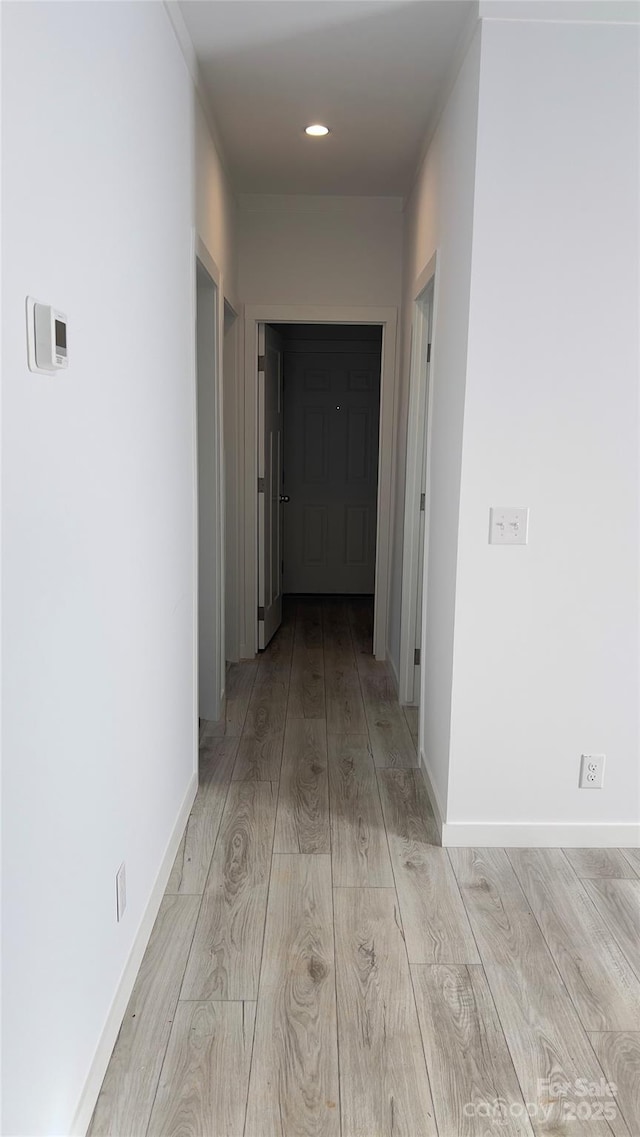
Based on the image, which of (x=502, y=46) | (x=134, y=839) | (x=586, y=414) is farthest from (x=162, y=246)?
(x=134, y=839)

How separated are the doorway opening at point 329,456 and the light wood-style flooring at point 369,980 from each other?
372 cm

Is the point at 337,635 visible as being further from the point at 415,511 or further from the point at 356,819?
the point at 356,819

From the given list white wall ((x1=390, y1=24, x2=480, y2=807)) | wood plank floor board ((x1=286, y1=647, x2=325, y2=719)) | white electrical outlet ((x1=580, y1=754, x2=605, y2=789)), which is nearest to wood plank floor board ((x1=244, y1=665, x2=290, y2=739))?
wood plank floor board ((x1=286, y1=647, x2=325, y2=719))

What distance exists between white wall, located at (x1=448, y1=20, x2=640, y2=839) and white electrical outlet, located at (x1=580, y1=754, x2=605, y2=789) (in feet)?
0.08

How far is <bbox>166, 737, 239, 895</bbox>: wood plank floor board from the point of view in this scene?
8.59 feet

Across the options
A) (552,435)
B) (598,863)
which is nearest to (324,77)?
(552,435)

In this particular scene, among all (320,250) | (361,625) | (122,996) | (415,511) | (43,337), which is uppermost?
(320,250)

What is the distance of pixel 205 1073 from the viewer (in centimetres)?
183

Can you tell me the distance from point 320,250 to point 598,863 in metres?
3.62

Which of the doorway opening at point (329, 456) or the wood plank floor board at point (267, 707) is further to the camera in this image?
the doorway opening at point (329, 456)

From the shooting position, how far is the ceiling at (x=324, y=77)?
103 inches

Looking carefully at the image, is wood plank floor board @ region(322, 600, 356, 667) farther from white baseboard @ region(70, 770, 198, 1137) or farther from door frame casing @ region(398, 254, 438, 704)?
white baseboard @ region(70, 770, 198, 1137)

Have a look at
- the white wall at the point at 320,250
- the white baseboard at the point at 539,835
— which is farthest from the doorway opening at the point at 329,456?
the white baseboard at the point at 539,835

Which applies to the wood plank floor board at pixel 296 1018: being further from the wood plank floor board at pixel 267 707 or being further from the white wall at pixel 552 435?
the wood plank floor board at pixel 267 707
